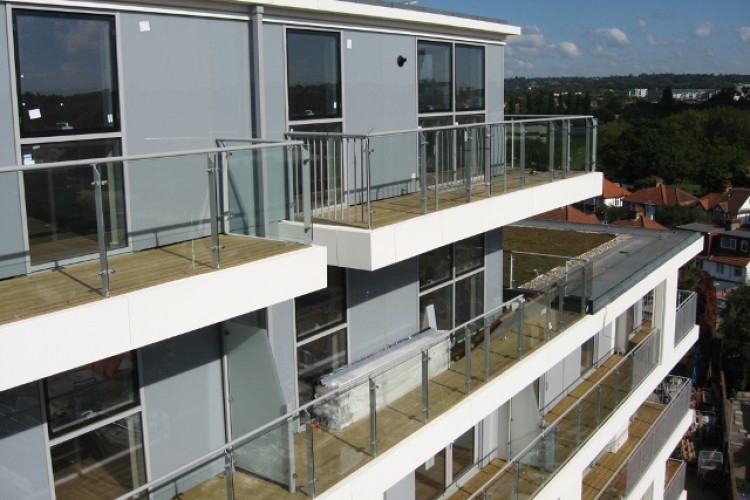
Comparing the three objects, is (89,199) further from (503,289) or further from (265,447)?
(503,289)

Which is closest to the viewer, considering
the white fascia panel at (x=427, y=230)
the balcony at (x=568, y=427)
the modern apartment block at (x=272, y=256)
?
the modern apartment block at (x=272, y=256)

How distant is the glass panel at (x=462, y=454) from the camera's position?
1138 cm

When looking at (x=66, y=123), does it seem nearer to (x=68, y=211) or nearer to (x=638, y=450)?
(x=68, y=211)

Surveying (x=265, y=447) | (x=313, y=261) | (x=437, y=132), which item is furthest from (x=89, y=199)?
(x=437, y=132)

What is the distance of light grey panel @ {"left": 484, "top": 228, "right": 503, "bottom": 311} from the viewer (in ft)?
40.4

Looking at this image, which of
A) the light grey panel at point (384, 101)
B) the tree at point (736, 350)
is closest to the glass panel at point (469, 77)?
the light grey panel at point (384, 101)

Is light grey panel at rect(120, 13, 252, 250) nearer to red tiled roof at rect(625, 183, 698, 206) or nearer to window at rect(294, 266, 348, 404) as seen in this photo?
window at rect(294, 266, 348, 404)

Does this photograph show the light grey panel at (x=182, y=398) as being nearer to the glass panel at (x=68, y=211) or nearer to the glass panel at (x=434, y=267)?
the glass panel at (x=68, y=211)

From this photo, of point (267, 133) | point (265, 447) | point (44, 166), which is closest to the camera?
point (44, 166)

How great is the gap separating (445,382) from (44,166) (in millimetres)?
5235

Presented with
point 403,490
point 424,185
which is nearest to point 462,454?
point 403,490

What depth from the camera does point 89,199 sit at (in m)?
5.43

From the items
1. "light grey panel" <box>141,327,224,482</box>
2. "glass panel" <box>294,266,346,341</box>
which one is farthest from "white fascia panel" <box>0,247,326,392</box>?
"glass panel" <box>294,266,346,341</box>

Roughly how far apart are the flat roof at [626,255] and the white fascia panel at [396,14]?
4.30 meters
